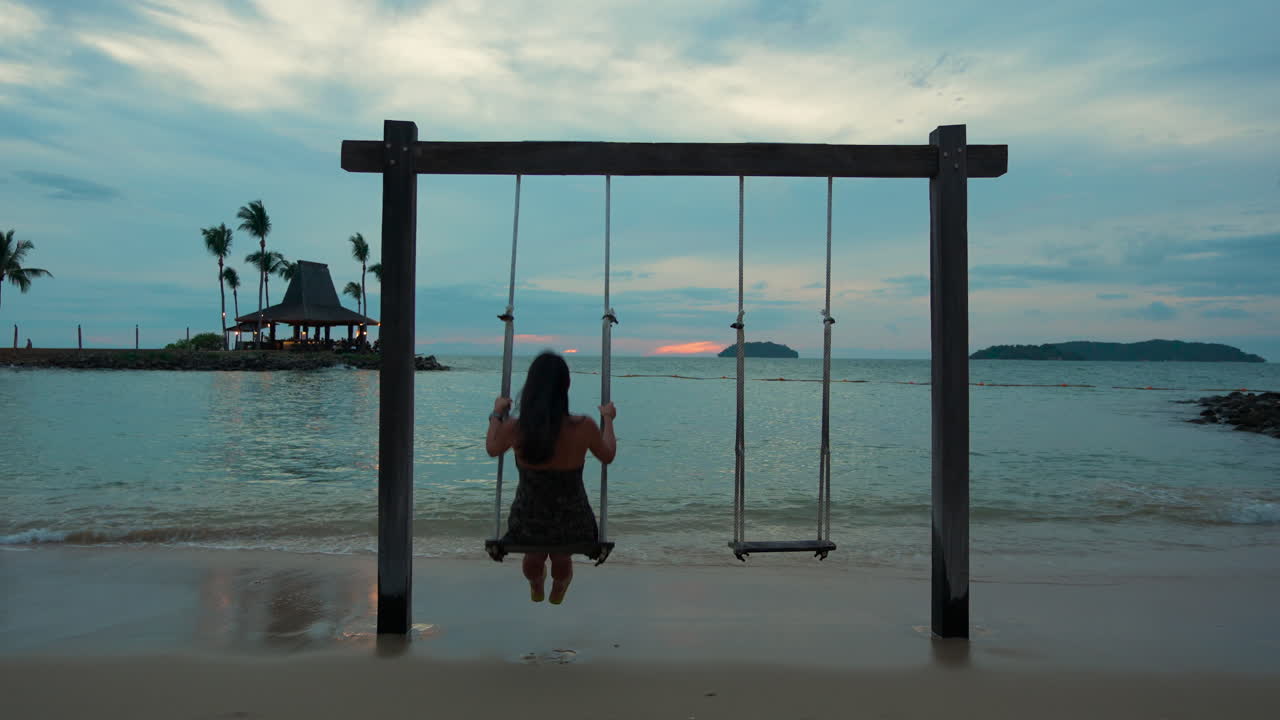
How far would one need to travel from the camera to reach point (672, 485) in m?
9.34

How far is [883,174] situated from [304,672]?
10.9 feet

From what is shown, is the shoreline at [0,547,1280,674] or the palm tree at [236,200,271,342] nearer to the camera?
the shoreline at [0,547,1280,674]

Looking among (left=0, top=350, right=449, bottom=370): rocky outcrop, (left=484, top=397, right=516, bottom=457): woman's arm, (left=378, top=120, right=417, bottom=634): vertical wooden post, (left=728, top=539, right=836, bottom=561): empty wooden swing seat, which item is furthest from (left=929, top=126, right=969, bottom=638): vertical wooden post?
(left=0, top=350, right=449, bottom=370): rocky outcrop

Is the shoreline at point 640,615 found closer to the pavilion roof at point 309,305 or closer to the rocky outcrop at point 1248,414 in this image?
the rocky outcrop at point 1248,414

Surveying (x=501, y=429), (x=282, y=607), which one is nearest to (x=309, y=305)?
(x=282, y=607)

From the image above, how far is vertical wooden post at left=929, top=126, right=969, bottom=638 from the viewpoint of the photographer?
312cm

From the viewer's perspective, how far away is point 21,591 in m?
4.08

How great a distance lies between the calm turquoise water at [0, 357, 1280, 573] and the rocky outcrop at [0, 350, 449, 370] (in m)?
27.7

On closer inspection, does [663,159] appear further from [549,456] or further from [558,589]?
[558,589]

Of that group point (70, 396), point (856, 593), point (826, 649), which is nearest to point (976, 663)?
point (826, 649)

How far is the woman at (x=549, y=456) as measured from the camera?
294 centimetres

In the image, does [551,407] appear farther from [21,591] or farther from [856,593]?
[21,591]

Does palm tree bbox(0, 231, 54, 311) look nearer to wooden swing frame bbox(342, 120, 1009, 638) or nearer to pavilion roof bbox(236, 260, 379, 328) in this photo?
pavilion roof bbox(236, 260, 379, 328)

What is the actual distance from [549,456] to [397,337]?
0.87 metres
